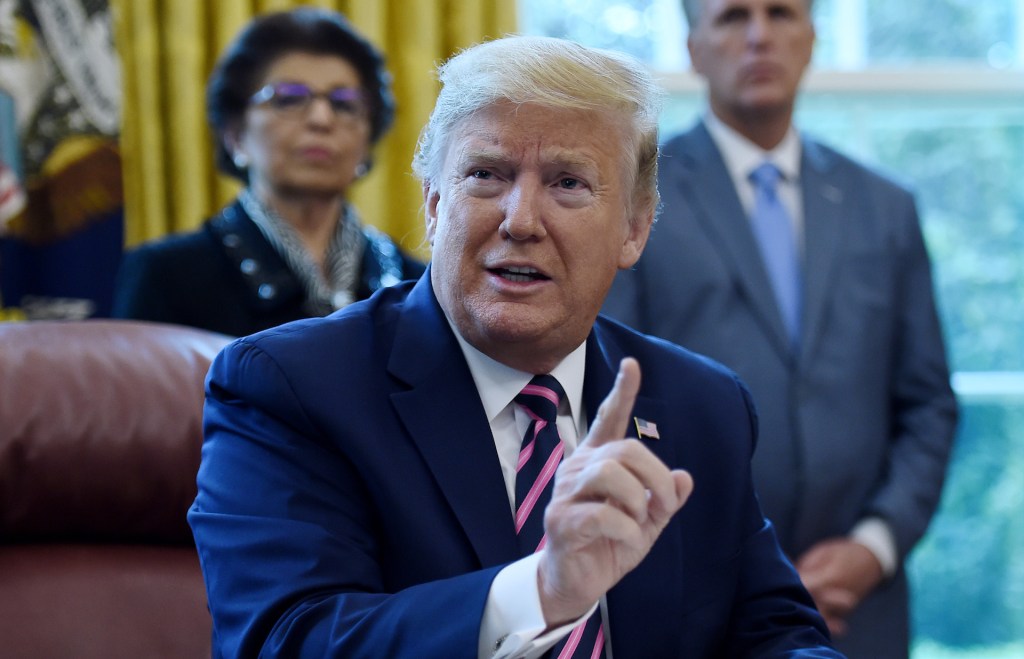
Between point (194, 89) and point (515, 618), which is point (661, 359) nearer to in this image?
point (515, 618)

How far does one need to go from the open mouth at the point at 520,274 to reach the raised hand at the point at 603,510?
0.97 feet

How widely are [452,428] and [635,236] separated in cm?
38

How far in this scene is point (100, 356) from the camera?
5.59 feet

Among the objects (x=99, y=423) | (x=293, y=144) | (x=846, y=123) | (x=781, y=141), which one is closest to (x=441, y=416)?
(x=99, y=423)

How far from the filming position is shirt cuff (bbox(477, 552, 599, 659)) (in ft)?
3.86

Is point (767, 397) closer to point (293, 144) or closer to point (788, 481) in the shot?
point (788, 481)

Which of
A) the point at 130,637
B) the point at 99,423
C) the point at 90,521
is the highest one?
the point at 99,423

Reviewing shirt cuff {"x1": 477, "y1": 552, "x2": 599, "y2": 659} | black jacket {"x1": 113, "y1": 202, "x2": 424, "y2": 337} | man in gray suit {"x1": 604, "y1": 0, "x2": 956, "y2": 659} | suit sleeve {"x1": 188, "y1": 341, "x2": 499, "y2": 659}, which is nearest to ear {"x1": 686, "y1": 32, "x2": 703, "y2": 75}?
man in gray suit {"x1": 604, "y1": 0, "x2": 956, "y2": 659}

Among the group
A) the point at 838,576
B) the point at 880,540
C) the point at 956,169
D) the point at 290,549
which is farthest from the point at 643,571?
the point at 956,169

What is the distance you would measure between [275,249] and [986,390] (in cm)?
237

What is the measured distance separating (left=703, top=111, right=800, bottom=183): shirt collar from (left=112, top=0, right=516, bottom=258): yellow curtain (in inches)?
34.8

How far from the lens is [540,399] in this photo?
1.48 meters

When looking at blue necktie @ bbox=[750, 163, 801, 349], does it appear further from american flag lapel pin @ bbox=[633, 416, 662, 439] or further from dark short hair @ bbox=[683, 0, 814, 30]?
american flag lapel pin @ bbox=[633, 416, 662, 439]

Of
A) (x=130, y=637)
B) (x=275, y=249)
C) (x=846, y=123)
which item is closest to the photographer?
(x=130, y=637)
